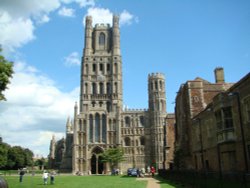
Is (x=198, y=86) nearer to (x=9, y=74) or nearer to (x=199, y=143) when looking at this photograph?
(x=199, y=143)

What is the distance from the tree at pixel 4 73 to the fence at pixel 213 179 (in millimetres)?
13509

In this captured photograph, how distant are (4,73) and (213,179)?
1469 cm

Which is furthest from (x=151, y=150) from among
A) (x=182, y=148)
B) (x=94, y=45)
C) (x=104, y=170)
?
(x=182, y=148)

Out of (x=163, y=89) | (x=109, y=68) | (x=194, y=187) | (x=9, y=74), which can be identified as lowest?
(x=194, y=187)

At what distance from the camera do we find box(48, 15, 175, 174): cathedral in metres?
74.3

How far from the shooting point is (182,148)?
107 ft

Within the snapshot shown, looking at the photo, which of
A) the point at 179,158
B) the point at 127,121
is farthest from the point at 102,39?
the point at 179,158

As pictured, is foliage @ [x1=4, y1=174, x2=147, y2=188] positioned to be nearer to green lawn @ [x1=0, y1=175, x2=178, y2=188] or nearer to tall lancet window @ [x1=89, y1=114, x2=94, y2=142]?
green lawn @ [x1=0, y1=175, x2=178, y2=188]

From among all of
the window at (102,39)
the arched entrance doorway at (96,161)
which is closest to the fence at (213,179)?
the arched entrance doorway at (96,161)

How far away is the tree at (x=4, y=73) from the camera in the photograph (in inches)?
776

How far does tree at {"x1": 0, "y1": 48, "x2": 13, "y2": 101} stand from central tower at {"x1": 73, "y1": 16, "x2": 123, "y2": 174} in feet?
179

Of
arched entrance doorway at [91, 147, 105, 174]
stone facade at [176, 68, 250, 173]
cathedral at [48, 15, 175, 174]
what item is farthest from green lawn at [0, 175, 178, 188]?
arched entrance doorway at [91, 147, 105, 174]

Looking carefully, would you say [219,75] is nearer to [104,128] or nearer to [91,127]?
[104,128]

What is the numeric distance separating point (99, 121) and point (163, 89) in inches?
953
